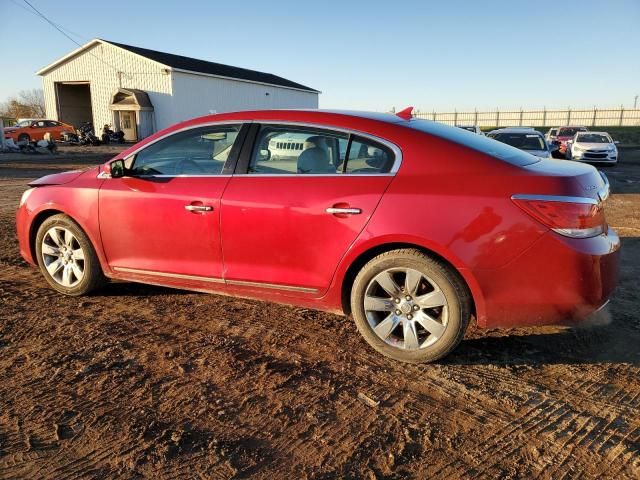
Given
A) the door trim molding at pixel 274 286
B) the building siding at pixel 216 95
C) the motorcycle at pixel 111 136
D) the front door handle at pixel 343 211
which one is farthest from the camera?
the building siding at pixel 216 95

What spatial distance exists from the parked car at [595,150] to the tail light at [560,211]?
19.2 m

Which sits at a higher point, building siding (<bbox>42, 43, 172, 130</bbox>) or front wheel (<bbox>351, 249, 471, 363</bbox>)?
building siding (<bbox>42, 43, 172, 130</bbox>)

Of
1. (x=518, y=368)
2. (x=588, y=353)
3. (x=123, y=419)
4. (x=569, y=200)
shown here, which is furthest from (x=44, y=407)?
(x=588, y=353)

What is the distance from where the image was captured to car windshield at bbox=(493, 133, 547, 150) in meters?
11.6

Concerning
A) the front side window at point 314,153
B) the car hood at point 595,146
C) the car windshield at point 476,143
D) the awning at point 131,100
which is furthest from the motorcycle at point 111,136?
the car windshield at point 476,143

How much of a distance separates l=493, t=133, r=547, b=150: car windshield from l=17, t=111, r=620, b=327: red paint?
8958mm

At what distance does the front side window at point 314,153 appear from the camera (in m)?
3.35

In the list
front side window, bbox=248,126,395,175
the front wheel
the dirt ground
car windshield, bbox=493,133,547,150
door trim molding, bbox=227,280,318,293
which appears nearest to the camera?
the dirt ground

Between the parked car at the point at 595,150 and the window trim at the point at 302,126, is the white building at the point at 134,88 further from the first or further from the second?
the window trim at the point at 302,126

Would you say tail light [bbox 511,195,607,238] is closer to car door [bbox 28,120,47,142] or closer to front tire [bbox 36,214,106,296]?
front tire [bbox 36,214,106,296]

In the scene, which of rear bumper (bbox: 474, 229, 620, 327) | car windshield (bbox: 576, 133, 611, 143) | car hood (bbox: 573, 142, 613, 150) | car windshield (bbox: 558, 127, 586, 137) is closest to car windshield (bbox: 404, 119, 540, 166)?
rear bumper (bbox: 474, 229, 620, 327)

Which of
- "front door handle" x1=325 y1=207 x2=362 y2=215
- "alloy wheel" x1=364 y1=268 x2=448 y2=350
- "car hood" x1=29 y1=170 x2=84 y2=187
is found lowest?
"alloy wheel" x1=364 y1=268 x2=448 y2=350

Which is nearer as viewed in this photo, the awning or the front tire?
the front tire

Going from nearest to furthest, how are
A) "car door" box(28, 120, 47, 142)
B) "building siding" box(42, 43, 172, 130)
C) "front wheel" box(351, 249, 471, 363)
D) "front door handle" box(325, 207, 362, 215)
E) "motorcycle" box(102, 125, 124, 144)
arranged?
"front wheel" box(351, 249, 471, 363) < "front door handle" box(325, 207, 362, 215) < "car door" box(28, 120, 47, 142) < "motorcycle" box(102, 125, 124, 144) < "building siding" box(42, 43, 172, 130)
